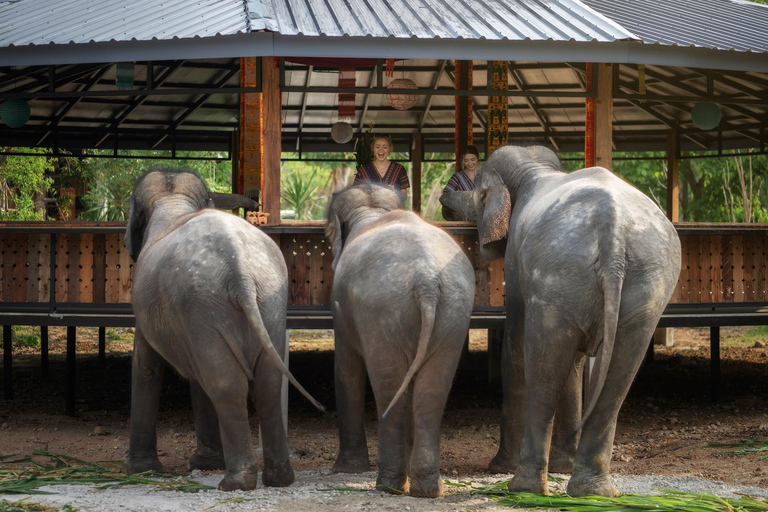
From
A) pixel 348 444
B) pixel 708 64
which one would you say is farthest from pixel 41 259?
pixel 708 64

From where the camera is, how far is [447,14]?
35.6ft

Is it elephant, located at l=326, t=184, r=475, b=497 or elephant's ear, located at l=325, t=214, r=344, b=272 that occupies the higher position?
elephant's ear, located at l=325, t=214, r=344, b=272

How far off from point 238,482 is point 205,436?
3.92 ft

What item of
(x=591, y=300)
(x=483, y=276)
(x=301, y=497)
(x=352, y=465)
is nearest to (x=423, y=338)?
(x=591, y=300)

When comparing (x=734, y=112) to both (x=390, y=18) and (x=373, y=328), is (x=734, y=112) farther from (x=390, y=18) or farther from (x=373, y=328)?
(x=373, y=328)

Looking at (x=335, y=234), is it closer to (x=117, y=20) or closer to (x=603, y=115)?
(x=603, y=115)

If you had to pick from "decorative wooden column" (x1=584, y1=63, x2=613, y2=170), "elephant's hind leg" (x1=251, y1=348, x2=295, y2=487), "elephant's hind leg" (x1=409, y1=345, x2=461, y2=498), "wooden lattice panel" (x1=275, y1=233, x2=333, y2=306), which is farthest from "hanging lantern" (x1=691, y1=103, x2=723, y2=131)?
"elephant's hind leg" (x1=251, y1=348, x2=295, y2=487)

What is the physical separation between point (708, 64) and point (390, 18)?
320cm

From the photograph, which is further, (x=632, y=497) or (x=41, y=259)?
(x=41, y=259)

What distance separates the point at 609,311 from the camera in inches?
245

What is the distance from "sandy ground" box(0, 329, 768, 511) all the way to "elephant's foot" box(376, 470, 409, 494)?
0.27 feet

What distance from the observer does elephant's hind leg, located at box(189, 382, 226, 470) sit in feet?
25.7

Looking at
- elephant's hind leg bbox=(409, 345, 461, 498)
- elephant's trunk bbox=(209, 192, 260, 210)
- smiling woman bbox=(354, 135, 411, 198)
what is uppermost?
smiling woman bbox=(354, 135, 411, 198)

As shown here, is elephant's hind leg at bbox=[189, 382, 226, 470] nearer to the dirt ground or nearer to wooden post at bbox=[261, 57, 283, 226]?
the dirt ground
